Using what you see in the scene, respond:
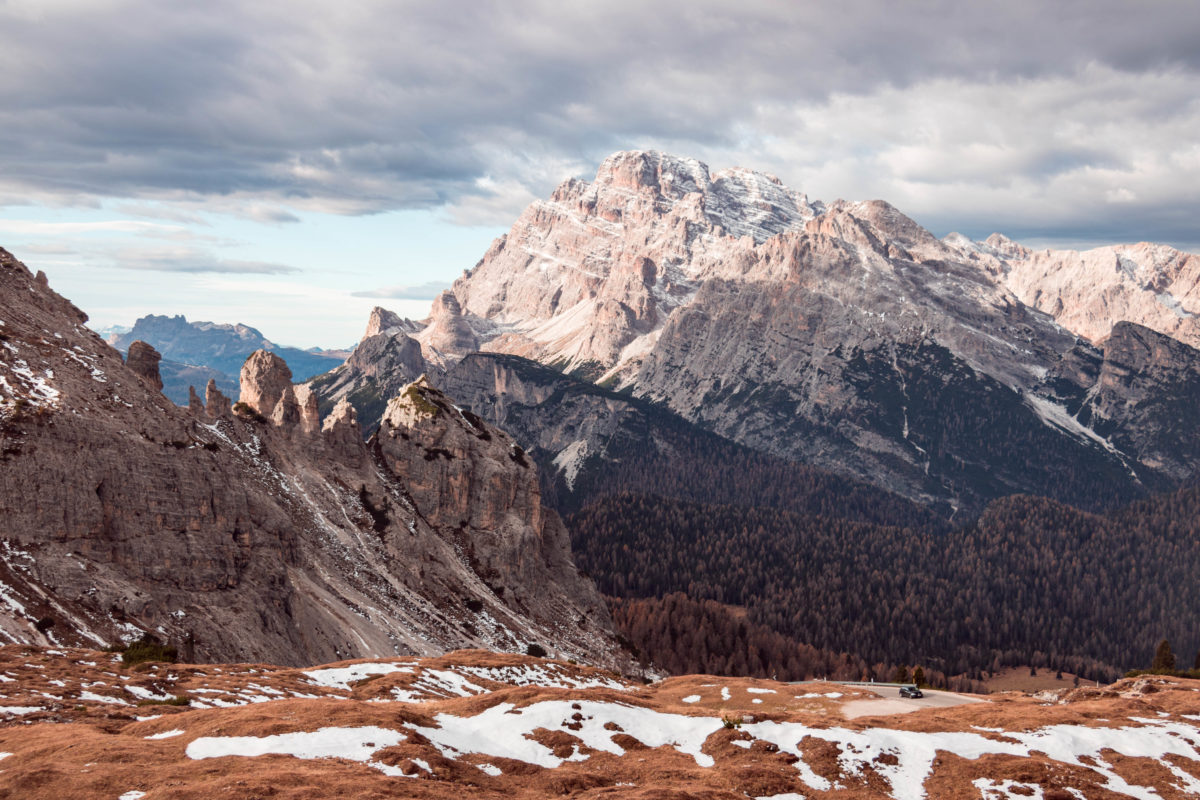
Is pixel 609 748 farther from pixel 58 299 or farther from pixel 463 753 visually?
pixel 58 299

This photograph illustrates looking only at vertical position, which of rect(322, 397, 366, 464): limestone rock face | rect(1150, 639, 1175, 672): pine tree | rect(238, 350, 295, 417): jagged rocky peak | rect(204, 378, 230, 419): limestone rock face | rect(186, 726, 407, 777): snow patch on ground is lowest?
rect(1150, 639, 1175, 672): pine tree

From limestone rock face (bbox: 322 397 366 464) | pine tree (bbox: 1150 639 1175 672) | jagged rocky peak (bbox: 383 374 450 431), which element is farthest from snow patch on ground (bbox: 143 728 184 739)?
pine tree (bbox: 1150 639 1175 672)

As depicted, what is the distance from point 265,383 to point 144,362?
987 inches

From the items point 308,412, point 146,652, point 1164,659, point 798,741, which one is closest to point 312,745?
point 798,741

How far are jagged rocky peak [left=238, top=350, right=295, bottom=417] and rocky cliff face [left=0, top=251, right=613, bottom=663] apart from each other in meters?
0.31

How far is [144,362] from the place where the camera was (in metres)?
111

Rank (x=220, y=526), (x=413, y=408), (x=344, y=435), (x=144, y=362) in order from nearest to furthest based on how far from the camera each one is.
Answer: (x=220, y=526) → (x=144, y=362) → (x=344, y=435) → (x=413, y=408)

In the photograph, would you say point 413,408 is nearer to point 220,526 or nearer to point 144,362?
point 144,362

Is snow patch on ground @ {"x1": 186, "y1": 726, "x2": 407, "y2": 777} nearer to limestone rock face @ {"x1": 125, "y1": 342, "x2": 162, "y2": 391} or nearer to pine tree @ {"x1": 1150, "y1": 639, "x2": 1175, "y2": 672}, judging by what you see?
limestone rock face @ {"x1": 125, "y1": 342, "x2": 162, "y2": 391}

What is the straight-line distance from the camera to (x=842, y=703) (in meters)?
86.5

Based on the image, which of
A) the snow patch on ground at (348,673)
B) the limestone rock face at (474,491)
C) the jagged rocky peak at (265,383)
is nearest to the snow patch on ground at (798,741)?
the snow patch on ground at (348,673)

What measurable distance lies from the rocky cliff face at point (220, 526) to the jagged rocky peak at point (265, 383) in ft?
1.03

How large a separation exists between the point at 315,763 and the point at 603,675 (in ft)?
243

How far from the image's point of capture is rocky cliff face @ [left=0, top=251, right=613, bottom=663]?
7131 cm
